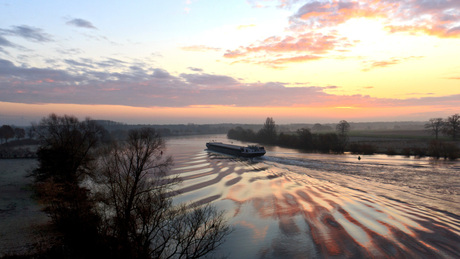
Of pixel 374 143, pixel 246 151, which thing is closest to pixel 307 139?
pixel 374 143

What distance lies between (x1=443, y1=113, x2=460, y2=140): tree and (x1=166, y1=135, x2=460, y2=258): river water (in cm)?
3640

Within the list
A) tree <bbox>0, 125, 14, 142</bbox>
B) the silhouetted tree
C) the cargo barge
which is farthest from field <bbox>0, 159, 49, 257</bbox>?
tree <bbox>0, 125, 14, 142</bbox>

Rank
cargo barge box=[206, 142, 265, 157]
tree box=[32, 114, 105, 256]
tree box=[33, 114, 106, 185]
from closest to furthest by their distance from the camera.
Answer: tree box=[32, 114, 105, 256], tree box=[33, 114, 106, 185], cargo barge box=[206, 142, 265, 157]

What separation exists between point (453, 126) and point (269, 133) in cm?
4534

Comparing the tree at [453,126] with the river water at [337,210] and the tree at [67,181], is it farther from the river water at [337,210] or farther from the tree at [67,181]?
the tree at [67,181]

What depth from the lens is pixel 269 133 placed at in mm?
86812

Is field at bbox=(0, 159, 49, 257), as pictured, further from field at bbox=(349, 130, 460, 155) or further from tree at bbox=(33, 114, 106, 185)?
field at bbox=(349, 130, 460, 155)

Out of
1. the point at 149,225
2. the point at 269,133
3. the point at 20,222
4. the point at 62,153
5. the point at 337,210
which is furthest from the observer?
the point at 269,133

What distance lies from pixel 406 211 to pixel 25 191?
29466 mm

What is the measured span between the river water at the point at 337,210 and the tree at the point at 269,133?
50.9 meters

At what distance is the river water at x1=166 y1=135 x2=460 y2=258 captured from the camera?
12969 millimetres

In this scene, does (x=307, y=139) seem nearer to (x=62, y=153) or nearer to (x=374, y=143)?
(x=374, y=143)

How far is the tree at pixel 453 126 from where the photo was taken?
61825mm

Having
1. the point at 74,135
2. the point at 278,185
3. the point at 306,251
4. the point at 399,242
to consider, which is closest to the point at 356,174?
the point at 278,185
